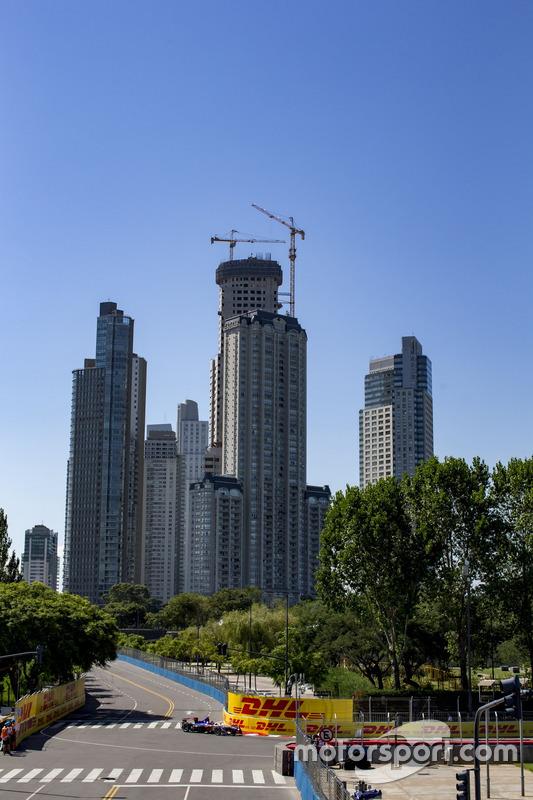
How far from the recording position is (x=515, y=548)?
74250 mm

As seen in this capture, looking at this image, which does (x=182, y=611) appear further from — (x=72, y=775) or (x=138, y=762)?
(x=72, y=775)

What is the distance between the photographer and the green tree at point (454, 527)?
240ft

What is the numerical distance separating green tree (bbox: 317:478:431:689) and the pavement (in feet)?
80.0

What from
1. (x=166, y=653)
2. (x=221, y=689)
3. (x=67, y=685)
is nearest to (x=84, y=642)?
(x=67, y=685)

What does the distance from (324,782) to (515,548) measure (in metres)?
46.8

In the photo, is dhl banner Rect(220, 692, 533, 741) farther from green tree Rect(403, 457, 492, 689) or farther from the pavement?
green tree Rect(403, 457, 492, 689)

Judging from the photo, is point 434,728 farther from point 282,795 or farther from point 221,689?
point 221,689

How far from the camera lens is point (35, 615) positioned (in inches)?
2675

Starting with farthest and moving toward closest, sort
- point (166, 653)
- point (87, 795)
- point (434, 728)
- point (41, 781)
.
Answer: point (166, 653) → point (434, 728) → point (41, 781) → point (87, 795)

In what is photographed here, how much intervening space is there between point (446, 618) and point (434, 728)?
20049 millimetres

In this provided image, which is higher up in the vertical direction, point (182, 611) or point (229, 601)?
point (229, 601)

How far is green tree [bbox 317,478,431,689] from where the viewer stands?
241ft

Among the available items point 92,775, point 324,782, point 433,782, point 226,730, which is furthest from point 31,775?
point 433,782

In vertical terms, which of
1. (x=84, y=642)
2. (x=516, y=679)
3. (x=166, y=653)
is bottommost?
(x=166, y=653)
